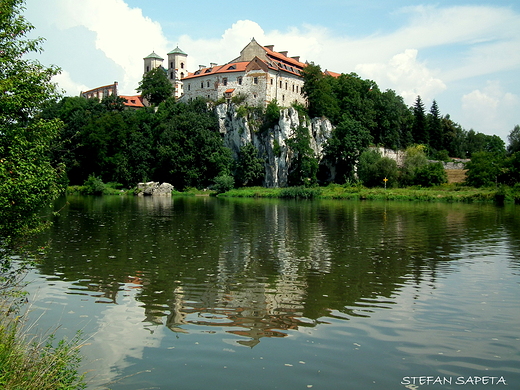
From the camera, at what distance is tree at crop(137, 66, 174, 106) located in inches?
3930

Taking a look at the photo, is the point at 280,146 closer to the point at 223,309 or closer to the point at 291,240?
the point at 291,240

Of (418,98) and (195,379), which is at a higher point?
(418,98)

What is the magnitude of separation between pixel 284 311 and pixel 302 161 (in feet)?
214

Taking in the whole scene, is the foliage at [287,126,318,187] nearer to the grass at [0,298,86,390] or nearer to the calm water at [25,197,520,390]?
the calm water at [25,197,520,390]

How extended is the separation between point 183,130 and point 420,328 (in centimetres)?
7380

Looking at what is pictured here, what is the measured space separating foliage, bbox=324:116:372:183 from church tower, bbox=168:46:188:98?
188 feet

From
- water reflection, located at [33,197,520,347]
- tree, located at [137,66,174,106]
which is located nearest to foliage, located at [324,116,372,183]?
tree, located at [137,66,174,106]

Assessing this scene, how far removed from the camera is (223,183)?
73.2 meters

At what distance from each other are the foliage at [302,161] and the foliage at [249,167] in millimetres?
5304

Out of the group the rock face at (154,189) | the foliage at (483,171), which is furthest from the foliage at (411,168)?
the rock face at (154,189)

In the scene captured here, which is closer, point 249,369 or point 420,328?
point 249,369

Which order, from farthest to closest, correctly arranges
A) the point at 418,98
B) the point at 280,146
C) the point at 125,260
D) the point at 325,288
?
the point at 418,98 < the point at 280,146 < the point at 125,260 < the point at 325,288

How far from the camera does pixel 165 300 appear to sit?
12.0 metres

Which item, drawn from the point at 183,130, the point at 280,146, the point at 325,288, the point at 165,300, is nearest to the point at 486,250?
the point at 325,288
